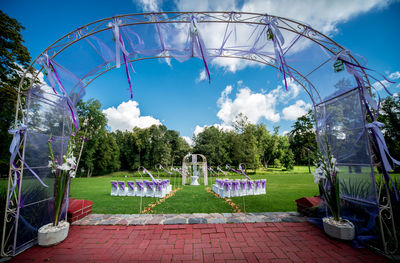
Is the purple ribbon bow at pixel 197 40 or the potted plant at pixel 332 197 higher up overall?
the purple ribbon bow at pixel 197 40

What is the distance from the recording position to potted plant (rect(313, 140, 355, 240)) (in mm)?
2832

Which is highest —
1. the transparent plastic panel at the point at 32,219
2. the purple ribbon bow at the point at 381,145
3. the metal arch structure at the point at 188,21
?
the metal arch structure at the point at 188,21

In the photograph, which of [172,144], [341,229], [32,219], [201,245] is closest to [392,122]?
[341,229]

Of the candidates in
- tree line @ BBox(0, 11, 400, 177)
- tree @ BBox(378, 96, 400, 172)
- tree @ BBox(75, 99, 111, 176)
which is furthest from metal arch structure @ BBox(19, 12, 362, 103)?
tree @ BBox(75, 99, 111, 176)

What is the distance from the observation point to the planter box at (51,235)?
2754 mm

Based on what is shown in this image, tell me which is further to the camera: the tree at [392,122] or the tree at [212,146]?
the tree at [212,146]

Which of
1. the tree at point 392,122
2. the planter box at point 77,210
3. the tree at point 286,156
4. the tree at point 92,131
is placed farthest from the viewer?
the tree at point 286,156

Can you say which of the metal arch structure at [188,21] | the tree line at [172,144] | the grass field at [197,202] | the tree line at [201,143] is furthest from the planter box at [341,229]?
the tree line at [172,144]

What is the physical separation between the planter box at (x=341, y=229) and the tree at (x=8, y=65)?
13.0 m

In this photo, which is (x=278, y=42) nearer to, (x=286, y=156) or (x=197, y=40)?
(x=197, y=40)

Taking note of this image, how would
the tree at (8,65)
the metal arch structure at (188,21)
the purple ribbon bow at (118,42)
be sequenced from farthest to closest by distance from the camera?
the tree at (8,65)
the metal arch structure at (188,21)
the purple ribbon bow at (118,42)

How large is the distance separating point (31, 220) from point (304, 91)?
6885 mm

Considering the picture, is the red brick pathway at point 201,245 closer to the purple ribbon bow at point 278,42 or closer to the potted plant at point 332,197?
the potted plant at point 332,197

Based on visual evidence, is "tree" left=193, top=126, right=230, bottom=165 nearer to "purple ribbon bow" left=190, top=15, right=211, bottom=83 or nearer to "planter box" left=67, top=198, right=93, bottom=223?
"planter box" left=67, top=198, right=93, bottom=223
